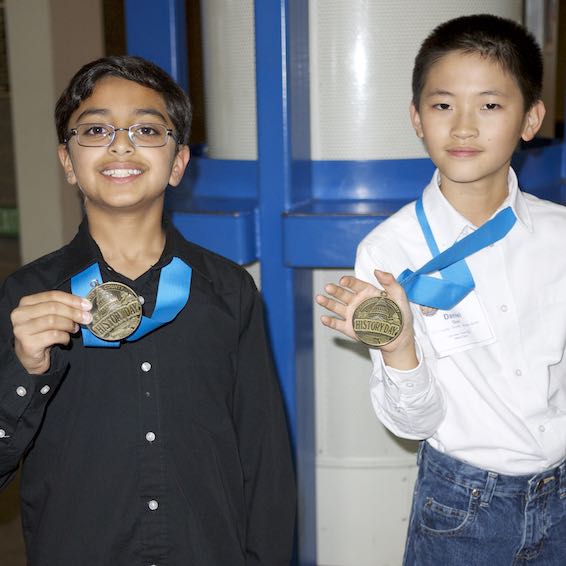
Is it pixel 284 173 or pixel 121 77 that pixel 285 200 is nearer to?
pixel 284 173

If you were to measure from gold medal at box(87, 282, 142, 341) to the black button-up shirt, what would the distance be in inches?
3.5

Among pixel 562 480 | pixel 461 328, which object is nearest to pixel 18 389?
pixel 461 328

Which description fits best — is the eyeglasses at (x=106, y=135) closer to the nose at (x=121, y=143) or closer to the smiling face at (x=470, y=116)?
the nose at (x=121, y=143)

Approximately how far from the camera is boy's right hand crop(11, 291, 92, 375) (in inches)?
57.9

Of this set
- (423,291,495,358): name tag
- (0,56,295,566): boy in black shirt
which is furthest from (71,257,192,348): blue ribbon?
(423,291,495,358): name tag

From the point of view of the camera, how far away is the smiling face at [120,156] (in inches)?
66.5

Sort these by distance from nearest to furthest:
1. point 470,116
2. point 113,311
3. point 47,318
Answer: point 47,318 → point 113,311 → point 470,116

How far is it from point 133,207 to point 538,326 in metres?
0.88

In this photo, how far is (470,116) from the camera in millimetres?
1782

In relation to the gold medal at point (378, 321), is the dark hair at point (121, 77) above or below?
above

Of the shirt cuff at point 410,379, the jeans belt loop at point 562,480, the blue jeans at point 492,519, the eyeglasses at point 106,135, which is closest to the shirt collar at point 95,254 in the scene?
the eyeglasses at point 106,135

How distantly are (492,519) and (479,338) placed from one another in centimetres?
37

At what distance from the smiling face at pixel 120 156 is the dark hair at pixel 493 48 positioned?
0.59m

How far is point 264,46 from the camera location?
7.64 feet
